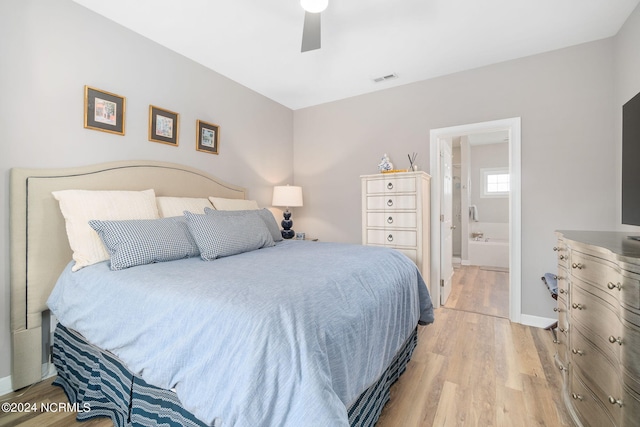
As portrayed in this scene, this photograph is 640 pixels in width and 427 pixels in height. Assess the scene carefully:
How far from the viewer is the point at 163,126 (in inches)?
103

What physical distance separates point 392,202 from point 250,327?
8.01ft

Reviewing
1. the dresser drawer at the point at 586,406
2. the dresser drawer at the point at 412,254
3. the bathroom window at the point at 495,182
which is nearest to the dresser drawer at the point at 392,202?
the dresser drawer at the point at 412,254

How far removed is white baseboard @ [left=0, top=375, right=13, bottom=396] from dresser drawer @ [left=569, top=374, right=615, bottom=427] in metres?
3.10

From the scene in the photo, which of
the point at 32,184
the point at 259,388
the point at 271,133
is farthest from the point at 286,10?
the point at 259,388

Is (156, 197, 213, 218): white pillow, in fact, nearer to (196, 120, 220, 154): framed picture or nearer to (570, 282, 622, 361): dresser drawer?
(196, 120, 220, 154): framed picture

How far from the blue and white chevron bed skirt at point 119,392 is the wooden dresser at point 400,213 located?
1256 mm

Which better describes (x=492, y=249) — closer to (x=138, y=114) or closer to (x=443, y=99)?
(x=443, y=99)

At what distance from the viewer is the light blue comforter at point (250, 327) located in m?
0.87

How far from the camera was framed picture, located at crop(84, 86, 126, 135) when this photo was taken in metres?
2.12

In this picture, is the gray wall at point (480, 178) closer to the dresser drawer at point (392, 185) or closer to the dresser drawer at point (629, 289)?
the dresser drawer at point (392, 185)

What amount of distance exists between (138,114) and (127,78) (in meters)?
0.29

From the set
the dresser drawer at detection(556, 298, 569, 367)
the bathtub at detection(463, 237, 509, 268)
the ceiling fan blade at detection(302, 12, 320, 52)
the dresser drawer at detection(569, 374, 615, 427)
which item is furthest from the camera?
the bathtub at detection(463, 237, 509, 268)

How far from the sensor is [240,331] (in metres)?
0.94

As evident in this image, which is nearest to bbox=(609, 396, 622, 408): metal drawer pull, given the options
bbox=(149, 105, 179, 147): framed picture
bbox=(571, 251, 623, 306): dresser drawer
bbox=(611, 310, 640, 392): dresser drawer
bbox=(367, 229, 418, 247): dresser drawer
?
bbox=(611, 310, 640, 392): dresser drawer
